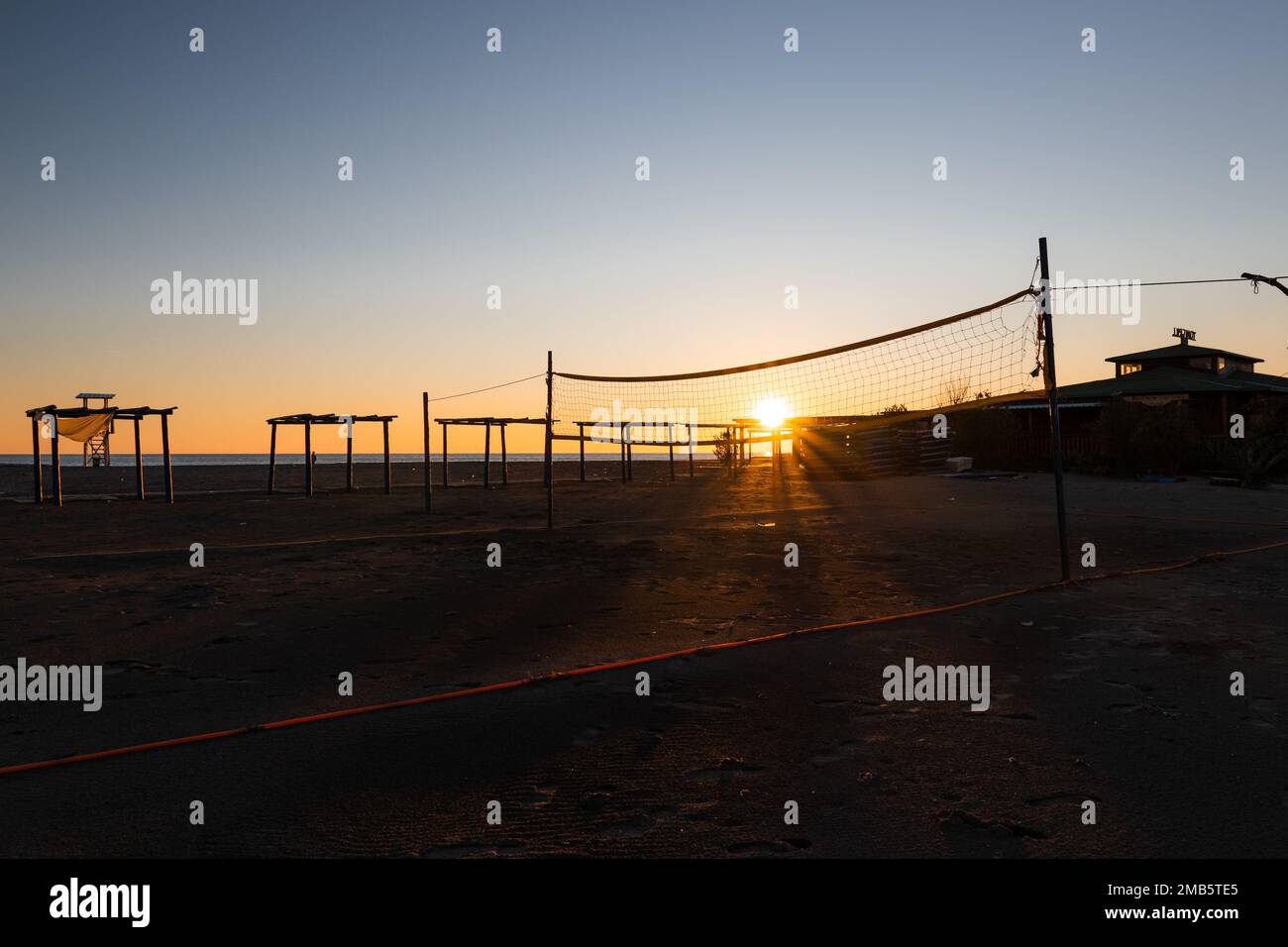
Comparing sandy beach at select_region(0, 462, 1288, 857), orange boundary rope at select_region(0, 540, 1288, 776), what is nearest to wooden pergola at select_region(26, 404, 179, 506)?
sandy beach at select_region(0, 462, 1288, 857)

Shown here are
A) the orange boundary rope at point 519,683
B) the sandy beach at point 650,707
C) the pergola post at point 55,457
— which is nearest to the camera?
the sandy beach at point 650,707

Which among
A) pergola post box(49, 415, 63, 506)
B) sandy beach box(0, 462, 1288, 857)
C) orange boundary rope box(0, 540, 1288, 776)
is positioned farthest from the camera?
pergola post box(49, 415, 63, 506)

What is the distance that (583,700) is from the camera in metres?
4.73

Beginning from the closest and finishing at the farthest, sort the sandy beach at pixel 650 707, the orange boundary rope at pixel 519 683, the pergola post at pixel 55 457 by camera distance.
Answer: the sandy beach at pixel 650 707 → the orange boundary rope at pixel 519 683 → the pergola post at pixel 55 457

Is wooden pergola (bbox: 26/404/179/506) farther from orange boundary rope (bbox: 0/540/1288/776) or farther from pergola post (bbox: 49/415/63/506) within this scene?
orange boundary rope (bbox: 0/540/1288/776)

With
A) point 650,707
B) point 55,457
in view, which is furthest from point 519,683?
point 55,457

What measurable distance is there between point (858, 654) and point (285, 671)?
396cm

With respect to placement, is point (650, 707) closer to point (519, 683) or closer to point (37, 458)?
point (519, 683)

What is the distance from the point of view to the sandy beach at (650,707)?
321 cm

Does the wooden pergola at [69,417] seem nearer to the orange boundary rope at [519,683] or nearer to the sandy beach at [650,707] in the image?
the sandy beach at [650,707]

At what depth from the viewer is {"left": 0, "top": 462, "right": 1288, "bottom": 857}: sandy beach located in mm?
3215

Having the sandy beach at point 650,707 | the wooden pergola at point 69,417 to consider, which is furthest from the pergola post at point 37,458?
the sandy beach at point 650,707
